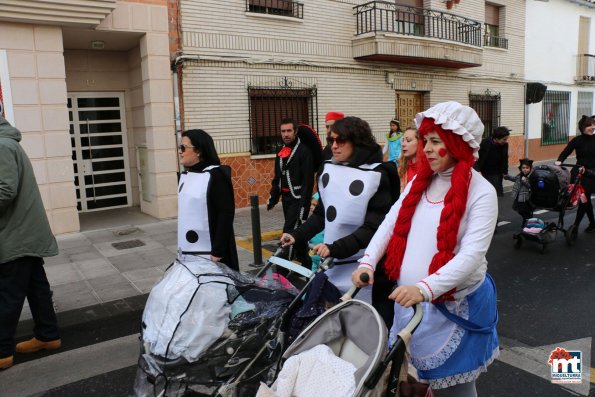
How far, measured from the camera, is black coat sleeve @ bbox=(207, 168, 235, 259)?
12.1 feet

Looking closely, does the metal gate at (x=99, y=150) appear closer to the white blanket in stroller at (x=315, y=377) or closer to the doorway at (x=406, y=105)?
the doorway at (x=406, y=105)

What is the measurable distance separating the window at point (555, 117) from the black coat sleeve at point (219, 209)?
1801 cm

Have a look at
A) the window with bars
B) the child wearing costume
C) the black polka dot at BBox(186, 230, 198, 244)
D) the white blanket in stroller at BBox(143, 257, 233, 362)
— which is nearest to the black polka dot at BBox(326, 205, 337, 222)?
the white blanket in stroller at BBox(143, 257, 233, 362)

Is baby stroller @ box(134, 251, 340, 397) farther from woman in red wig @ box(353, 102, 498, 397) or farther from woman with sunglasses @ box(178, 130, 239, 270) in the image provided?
woman with sunglasses @ box(178, 130, 239, 270)

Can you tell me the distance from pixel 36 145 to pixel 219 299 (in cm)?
701

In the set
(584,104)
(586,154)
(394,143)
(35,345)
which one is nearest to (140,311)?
(35,345)

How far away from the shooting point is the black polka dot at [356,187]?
9.52 ft

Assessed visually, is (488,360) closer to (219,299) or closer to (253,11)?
(219,299)

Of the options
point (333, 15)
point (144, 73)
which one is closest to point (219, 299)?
point (144, 73)

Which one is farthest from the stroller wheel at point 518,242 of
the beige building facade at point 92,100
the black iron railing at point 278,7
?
the black iron railing at point 278,7

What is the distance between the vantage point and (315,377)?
2023mm

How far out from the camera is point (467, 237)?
212 cm

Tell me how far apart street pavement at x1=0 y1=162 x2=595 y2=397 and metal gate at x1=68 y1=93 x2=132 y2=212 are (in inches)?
88.0

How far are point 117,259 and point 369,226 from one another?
5.13 meters
